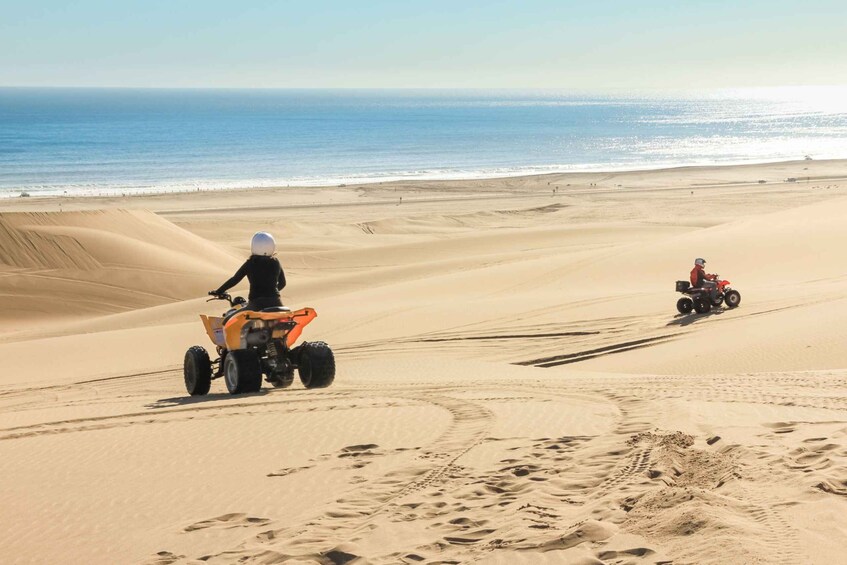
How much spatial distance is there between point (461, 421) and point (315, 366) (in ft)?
7.86

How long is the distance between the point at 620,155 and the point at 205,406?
79.0 metres

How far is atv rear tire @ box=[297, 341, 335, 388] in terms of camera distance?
9.00 m

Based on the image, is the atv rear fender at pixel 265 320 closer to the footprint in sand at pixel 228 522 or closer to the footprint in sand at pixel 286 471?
the footprint in sand at pixel 286 471

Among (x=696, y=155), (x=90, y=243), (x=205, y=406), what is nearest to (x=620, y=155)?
(x=696, y=155)

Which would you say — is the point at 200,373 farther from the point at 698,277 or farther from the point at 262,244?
the point at 698,277

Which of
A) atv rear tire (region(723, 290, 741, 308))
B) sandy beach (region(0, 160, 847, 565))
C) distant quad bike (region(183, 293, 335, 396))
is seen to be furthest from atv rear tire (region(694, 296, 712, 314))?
distant quad bike (region(183, 293, 335, 396))

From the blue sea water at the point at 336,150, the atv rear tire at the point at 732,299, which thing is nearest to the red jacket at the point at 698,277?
the atv rear tire at the point at 732,299

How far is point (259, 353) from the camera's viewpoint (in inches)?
351

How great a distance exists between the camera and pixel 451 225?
38.2 metres

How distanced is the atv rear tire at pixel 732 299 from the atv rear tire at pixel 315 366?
8.41 m

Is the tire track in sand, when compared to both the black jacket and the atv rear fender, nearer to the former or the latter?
the atv rear fender

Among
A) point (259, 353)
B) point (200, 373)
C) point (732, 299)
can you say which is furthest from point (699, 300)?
point (200, 373)

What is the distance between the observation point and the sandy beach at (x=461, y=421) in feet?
14.8

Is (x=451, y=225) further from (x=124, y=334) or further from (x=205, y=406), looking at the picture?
(x=205, y=406)
